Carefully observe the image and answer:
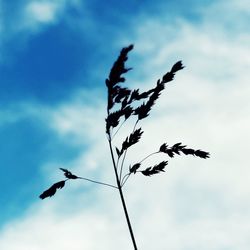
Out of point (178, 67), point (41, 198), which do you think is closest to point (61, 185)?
point (41, 198)

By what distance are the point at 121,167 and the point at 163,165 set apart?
51cm

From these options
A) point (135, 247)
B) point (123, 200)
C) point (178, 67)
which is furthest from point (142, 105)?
point (135, 247)

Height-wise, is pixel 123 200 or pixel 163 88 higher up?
pixel 163 88

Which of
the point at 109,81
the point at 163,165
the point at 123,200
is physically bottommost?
the point at 123,200

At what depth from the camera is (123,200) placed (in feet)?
14.9

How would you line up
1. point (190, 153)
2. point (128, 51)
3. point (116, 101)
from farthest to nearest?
point (190, 153), point (116, 101), point (128, 51)

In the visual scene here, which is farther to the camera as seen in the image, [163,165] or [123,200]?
[163,165]

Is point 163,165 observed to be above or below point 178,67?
below

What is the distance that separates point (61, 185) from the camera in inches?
193

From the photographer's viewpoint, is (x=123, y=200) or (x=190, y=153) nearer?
(x=123, y=200)

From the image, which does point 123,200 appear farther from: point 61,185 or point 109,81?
point 109,81

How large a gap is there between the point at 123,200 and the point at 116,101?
1.12 metres

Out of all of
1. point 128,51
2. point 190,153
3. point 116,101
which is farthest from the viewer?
point 190,153

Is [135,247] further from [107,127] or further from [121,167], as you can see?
[107,127]
